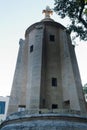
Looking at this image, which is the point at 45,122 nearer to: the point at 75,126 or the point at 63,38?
the point at 75,126

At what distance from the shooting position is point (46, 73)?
20.8 m

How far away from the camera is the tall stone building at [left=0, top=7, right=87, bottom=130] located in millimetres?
19344

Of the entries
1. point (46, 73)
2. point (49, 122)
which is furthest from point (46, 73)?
point (49, 122)

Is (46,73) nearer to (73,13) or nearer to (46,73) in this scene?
Answer: (46,73)

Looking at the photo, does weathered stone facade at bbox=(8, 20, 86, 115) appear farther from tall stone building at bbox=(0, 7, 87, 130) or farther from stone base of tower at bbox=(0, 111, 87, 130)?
stone base of tower at bbox=(0, 111, 87, 130)

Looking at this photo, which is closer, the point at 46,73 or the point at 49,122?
the point at 49,122

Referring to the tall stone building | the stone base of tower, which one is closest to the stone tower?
the tall stone building

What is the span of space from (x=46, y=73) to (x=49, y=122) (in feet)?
18.2

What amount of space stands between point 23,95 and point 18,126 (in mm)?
4270

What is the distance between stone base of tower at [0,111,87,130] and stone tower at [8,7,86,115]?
4.80ft

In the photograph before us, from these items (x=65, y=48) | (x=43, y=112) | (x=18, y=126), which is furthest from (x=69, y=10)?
(x=18, y=126)

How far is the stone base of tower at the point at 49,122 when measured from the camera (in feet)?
52.7

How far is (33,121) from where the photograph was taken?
1658 centimetres

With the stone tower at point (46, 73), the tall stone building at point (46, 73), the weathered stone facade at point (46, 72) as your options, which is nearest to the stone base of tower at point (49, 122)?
the tall stone building at point (46, 73)
